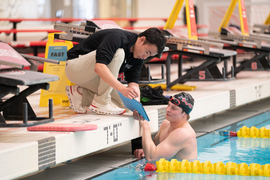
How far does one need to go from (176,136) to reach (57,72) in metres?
1.60

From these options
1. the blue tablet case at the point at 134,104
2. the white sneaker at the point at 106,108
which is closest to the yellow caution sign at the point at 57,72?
the white sneaker at the point at 106,108

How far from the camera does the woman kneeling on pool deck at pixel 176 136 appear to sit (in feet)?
10.1

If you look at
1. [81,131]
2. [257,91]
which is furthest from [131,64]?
[257,91]

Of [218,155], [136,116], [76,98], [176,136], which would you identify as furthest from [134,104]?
[218,155]

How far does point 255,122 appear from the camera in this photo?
198 inches

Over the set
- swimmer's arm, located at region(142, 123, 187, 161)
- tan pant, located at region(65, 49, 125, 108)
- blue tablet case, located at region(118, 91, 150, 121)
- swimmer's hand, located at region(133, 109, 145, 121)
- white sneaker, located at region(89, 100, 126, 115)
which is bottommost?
swimmer's arm, located at region(142, 123, 187, 161)

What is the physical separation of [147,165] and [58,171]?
0.69 meters

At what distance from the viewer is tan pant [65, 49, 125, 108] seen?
10.1 feet

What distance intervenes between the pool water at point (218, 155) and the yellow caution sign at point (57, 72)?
1174mm

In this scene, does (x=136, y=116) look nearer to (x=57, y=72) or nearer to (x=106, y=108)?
(x=106, y=108)

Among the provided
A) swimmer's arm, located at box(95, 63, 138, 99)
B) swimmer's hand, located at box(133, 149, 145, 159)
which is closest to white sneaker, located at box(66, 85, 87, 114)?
swimmer's hand, located at box(133, 149, 145, 159)

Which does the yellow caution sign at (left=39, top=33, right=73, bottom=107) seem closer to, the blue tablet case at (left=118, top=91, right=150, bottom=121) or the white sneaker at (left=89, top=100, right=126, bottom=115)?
the white sneaker at (left=89, top=100, right=126, bottom=115)

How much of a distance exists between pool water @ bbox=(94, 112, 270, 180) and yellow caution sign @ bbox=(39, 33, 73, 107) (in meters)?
1.17

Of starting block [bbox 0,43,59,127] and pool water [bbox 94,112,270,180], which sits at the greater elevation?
starting block [bbox 0,43,59,127]
